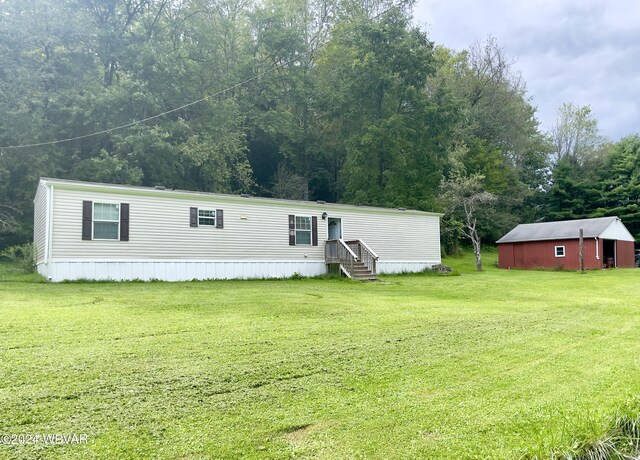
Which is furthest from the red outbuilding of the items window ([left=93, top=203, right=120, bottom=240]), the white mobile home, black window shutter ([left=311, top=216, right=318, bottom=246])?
window ([left=93, top=203, right=120, bottom=240])

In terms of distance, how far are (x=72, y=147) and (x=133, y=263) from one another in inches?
410

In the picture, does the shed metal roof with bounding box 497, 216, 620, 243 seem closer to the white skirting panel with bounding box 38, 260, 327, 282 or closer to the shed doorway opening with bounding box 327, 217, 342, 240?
the shed doorway opening with bounding box 327, 217, 342, 240

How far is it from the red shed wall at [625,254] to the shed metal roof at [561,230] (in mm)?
1748

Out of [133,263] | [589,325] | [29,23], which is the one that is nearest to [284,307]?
[589,325]

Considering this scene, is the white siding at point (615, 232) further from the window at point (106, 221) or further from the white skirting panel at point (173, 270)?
the window at point (106, 221)

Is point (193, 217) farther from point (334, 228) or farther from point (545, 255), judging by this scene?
point (545, 255)

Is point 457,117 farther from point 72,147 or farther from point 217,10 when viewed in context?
point 72,147

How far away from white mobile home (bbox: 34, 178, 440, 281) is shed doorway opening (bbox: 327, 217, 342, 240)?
4cm

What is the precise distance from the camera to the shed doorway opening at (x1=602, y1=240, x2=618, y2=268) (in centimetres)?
2286

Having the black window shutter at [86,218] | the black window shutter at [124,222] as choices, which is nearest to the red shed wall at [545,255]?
the black window shutter at [124,222]

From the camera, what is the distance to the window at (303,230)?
14812mm

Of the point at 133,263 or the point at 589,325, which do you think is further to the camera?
the point at 133,263

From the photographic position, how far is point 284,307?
682 centimetres

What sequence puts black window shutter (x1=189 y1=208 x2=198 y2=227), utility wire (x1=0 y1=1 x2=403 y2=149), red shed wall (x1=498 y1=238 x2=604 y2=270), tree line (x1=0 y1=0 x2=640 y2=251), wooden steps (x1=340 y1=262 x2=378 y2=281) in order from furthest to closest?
red shed wall (x1=498 y1=238 x2=604 y2=270) < tree line (x1=0 y1=0 x2=640 y2=251) < utility wire (x1=0 y1=1 x2=403 y2=149) < wooden steps (x1=340 y1=262 x2=378 y2=281) < black window shutter (x1=189 y1=208 x2=198 y2=227)
